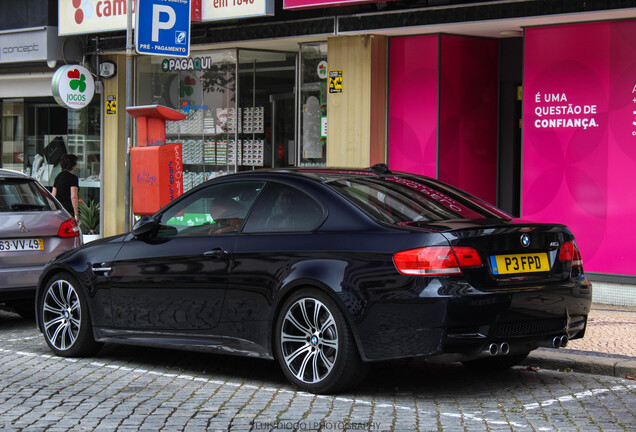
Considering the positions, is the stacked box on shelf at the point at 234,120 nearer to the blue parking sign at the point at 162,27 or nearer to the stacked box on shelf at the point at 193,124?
the stacked box on shelf at the point at 193,124

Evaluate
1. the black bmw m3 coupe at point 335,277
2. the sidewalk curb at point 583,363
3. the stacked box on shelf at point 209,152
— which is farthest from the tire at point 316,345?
the stacked box on shelf at point 209,152

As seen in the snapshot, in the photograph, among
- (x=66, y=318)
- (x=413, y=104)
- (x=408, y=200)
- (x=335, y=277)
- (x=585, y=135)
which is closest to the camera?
(x=335, y=277)

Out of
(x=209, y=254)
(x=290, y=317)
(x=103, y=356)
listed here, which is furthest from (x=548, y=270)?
(x=103, y=356)

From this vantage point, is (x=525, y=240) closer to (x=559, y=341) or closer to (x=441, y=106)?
(x=559, y=341)

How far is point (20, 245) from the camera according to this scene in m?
9.84

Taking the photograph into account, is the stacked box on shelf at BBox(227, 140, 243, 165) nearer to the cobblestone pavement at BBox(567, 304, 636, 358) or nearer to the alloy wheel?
the cobblestone pavement at BBox(567, 304, 636, 358)

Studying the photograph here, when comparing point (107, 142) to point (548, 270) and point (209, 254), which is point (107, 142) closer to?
point (209, 254)

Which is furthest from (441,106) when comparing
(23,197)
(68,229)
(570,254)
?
(570,254)

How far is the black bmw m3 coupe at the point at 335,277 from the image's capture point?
6.21m

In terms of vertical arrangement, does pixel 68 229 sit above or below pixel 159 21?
below

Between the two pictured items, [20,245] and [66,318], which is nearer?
[66,318]

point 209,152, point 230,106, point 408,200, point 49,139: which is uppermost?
point 230,106

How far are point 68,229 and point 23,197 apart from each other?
0.57 m

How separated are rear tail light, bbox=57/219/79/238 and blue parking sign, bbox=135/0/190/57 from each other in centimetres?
195
